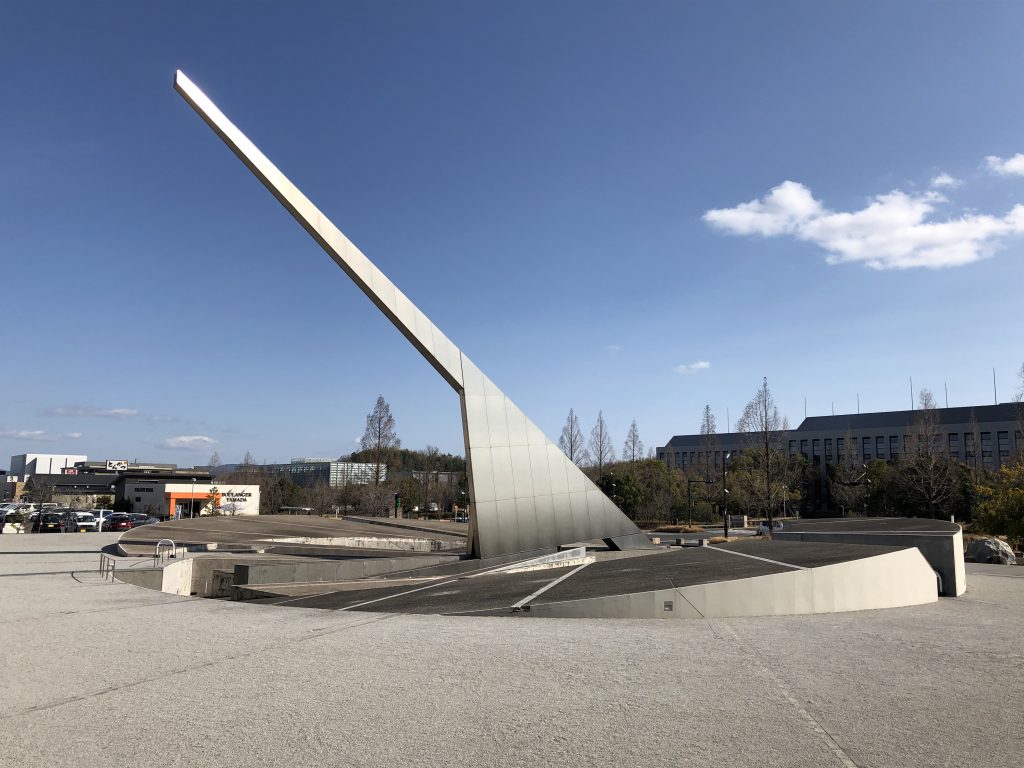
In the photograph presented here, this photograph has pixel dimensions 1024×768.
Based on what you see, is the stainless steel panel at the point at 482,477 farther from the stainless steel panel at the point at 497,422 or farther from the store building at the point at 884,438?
the store building at the point at 884,438

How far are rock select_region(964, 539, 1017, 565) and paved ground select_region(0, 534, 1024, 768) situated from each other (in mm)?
17856

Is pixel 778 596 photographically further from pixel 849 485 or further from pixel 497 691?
pixel 849 485

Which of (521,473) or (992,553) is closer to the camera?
(521,473)

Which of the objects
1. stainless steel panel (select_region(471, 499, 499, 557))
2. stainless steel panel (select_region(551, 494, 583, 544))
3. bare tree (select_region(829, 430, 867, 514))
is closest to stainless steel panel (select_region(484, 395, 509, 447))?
stainless steel panel (select_region(471, 499, 499, 557))

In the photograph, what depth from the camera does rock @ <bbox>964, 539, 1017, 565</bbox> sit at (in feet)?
80.5

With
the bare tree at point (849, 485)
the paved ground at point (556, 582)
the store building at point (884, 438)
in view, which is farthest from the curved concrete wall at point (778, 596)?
the bare tree at point (849, 485)

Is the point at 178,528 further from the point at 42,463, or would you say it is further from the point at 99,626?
the point at 42,463

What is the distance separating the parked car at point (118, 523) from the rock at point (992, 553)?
1510 inches

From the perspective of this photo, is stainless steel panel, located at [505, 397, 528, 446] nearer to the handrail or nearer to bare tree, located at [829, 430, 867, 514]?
the handrail

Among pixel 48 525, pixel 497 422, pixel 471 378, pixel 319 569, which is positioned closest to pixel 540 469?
pixel 497 422

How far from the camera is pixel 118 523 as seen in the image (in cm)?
3547

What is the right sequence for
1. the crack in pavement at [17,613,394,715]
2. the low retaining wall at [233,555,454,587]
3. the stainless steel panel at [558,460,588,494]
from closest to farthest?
the crack in pavement at [17,613,394,715] < the low retaining wall at [233,555,454,587] < the stainless steel panel at [558,460,588,494]

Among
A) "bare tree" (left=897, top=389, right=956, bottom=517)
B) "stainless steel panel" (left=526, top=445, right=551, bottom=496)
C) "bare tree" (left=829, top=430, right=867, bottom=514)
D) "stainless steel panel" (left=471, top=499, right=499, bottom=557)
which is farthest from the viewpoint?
"bare tree" (left=829, top=430, right=867, bottom=514)

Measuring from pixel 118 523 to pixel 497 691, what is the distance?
1423 inches
